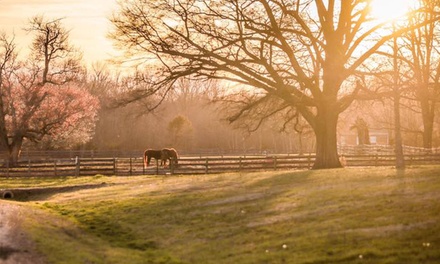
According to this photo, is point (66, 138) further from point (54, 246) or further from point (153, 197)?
point (54, 246)

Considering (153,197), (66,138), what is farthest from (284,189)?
(66,138)

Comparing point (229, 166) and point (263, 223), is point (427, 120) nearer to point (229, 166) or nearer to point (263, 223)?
point (229, 166)

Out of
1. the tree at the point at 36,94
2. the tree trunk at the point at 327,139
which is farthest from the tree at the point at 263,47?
the tree at the point at 36,94

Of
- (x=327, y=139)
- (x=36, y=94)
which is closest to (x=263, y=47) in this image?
(x=327, y=139)

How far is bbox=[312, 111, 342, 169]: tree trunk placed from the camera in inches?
1403

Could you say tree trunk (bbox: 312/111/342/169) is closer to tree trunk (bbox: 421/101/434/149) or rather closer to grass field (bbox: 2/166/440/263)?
grass field (bbox: 2/166/440/263)

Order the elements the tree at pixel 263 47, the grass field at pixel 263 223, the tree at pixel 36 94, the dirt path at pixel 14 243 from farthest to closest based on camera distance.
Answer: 1. the tree at pixel 36 94
2. the tree at pixel 263 47
3. the dirt path at pixel 14 243
4. the grass field at pixel 263 223

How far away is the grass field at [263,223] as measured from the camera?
14883 mm

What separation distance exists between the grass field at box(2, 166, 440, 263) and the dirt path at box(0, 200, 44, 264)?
1.24ft

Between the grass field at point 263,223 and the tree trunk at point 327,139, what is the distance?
23.5ft

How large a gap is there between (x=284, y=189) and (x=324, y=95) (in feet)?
37.5

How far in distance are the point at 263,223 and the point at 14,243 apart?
276 inches

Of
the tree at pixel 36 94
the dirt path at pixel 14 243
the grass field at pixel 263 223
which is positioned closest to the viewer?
the grass field at pixel 263 223

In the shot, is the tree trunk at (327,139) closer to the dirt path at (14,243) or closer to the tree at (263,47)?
the tree at (263,47)
